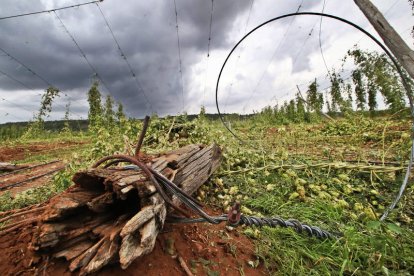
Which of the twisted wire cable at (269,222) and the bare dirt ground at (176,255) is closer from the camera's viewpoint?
the bare dirt ground at (176,255)

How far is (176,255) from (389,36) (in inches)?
228

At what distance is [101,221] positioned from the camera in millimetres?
1426

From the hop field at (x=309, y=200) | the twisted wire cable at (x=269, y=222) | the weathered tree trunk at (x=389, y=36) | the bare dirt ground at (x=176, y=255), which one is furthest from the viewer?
the weathered tree trunk at (x=389, y=36)

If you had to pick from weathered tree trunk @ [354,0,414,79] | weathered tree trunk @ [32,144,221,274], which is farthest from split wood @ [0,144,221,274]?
weathered tree trunk @ [354,0,414,79]

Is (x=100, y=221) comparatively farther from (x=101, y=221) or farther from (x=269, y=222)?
(x=269, y=222)

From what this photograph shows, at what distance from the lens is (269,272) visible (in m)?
1.73

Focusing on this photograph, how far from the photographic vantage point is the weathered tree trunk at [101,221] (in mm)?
1193

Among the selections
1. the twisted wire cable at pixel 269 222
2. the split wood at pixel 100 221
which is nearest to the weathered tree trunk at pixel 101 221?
A: the split wood at pixel 100 221

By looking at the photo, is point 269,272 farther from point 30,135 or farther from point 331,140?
point 30,135

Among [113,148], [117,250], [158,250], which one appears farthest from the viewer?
[113,148]

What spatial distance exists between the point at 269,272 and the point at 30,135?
17046 mm

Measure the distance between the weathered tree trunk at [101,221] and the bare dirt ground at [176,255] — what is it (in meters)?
0.10

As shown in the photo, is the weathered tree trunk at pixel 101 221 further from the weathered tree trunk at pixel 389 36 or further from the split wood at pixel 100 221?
the weathered tree trunk at pixel 389 36


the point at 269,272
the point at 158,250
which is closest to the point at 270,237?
→ the point at 269,272
